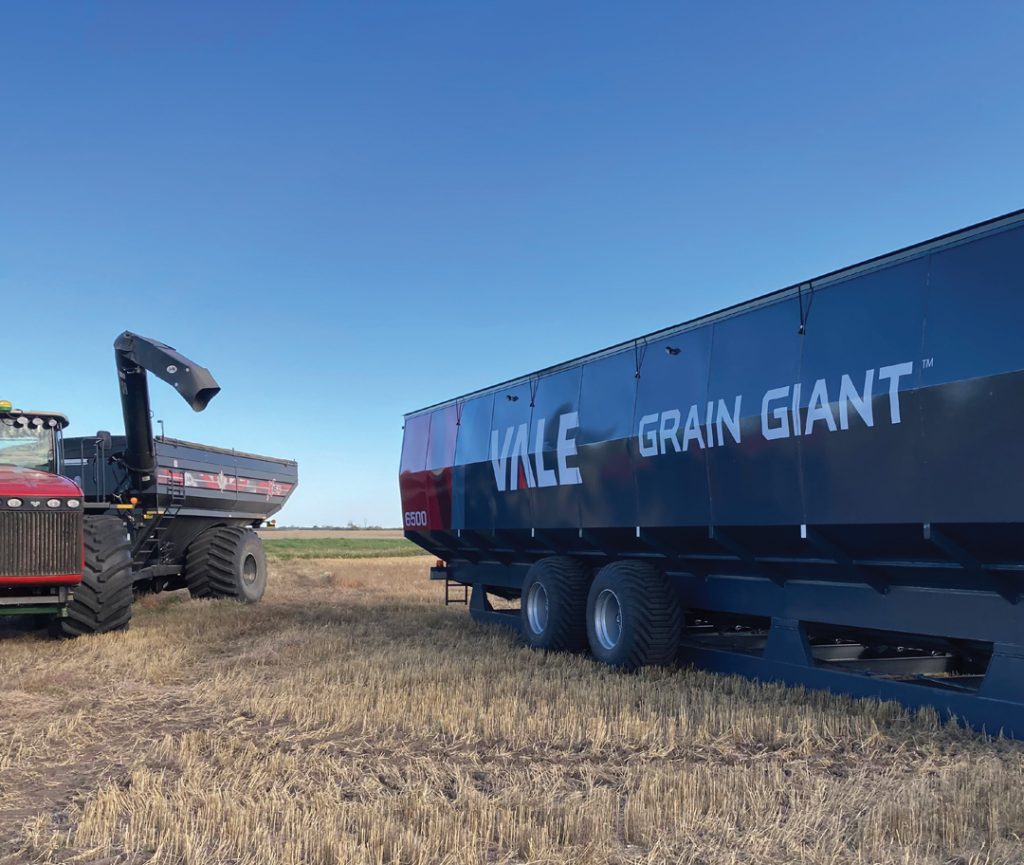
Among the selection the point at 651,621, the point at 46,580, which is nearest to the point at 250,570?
the point at 46,580

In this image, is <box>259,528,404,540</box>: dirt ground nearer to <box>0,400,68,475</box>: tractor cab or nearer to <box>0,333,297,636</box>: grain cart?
<box>0,333,297,636</box>: grain cart

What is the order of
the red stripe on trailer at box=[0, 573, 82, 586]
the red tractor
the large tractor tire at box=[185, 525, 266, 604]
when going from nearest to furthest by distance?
the red stripe on trailer at box=[0, 573, 82, 586]
the red tractor
the large tractor tire at box=[185, 525, 266, 604]

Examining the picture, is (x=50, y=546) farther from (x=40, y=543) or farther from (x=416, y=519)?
(x=416, y=519)

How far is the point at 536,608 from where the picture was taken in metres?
11.1

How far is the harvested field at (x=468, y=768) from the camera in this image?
4238mm

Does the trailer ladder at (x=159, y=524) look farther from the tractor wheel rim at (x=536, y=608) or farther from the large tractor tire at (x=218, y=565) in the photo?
the tractor wheel rim at (x=536, y=608)

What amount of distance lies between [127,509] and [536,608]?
19.8ft

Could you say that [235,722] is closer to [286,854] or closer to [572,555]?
[286,854]

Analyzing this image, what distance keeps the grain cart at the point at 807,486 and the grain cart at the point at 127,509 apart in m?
4.79

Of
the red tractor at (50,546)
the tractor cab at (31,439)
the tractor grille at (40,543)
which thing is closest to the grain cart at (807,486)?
the red tractor at (50,546)

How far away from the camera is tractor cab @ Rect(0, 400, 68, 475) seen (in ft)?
37.8

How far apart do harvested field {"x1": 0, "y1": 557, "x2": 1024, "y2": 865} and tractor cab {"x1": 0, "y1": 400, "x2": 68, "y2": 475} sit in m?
2.93

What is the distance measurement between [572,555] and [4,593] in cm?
657

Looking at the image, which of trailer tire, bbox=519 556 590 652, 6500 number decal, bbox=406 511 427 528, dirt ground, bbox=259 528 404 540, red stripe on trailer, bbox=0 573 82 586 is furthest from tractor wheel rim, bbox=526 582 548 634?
dirt ground, bbox=259 528 404 540
